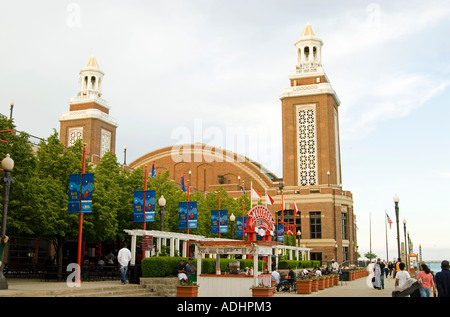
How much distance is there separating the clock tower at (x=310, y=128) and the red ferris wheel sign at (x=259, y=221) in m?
51.5

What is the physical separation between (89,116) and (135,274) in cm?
6041

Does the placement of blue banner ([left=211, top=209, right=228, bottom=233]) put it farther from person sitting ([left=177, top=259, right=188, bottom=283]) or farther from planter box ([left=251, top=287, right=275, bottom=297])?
planter box ([left=251, top=287, right=275, bottom=297])

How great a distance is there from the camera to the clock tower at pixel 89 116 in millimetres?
81938

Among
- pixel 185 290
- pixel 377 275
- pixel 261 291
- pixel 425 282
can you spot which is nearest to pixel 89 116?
pixel 377 275

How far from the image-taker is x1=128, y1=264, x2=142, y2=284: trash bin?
25441 mm

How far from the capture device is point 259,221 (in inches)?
948

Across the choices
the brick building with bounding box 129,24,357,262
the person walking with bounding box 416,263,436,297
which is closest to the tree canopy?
the person walking with bounding box 416,263,436,297

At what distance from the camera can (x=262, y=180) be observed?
86250 mm

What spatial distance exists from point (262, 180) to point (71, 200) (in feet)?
212

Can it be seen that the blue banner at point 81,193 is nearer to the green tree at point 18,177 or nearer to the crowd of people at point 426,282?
the green tree at point 18,177

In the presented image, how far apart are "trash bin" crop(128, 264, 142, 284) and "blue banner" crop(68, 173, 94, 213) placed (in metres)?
4.44

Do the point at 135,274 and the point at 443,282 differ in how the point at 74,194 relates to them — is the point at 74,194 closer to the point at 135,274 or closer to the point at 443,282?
the point at 135,274

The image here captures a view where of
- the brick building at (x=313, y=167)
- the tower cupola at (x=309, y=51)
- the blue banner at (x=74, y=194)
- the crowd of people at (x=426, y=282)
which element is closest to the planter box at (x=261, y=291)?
the crowd of people at (x=426, y=282)
